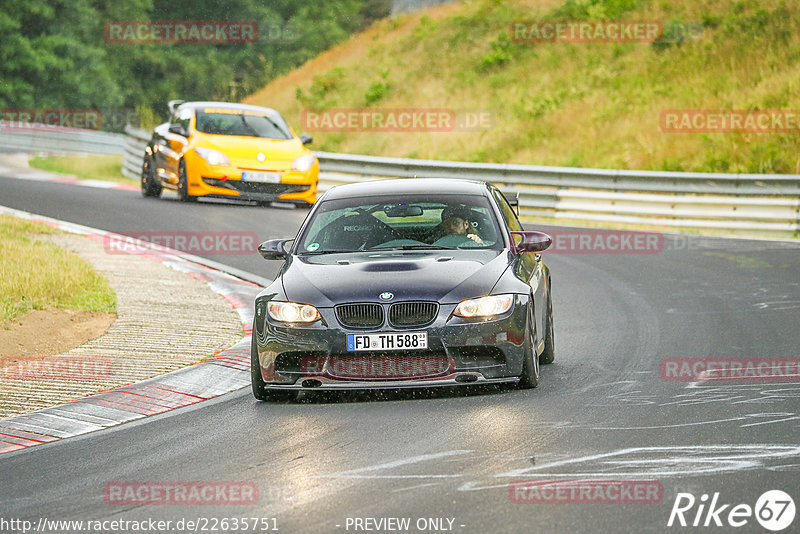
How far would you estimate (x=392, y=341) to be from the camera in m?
8.66

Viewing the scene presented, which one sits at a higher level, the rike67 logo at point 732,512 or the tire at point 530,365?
the tire at point 530,365

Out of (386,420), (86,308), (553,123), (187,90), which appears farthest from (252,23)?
(386,420)

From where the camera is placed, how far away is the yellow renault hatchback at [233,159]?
73.2 feet

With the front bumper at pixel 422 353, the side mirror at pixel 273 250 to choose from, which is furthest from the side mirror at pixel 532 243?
the side mirror at pixel 273 250

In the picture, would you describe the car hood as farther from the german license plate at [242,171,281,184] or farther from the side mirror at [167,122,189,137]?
the side mirror at [167,122,189,137]

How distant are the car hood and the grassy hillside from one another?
704 inches

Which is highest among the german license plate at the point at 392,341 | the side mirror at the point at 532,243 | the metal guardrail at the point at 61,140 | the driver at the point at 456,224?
the metal guardrail at the point at 61,140

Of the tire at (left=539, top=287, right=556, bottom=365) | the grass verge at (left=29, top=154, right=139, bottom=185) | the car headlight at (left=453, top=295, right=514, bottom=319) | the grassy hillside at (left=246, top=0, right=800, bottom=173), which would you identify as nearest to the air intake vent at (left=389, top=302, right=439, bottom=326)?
the car headlight at (left=453, top=295, right=514, bottom=319)

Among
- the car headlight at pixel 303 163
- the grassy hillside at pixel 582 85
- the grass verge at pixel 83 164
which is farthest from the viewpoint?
the grass verge at pixel 83 164

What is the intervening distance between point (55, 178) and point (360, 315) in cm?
2131

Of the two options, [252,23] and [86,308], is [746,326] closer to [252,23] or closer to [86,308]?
[86,308]

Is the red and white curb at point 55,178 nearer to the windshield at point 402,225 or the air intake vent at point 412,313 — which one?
the windshield at point 402,225

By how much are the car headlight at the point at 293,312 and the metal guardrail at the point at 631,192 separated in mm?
14289

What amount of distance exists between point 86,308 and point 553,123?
73.0ft
